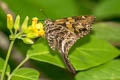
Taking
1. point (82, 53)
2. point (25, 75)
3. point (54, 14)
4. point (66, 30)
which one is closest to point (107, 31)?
point (54, 14)

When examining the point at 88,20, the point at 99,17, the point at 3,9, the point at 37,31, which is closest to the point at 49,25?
the point at 37,31

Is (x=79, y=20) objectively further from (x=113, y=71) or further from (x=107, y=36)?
(x=107, y=36)

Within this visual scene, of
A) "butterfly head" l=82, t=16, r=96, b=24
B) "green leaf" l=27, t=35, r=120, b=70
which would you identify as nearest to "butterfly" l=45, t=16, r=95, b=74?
"butterfly head" l=82, t=16, r=96, b=24

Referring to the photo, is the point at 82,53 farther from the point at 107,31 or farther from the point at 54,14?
the point at 54,14

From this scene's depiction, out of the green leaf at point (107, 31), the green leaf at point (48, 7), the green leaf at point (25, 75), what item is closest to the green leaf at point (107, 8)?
the green leaf at point (48, 7)

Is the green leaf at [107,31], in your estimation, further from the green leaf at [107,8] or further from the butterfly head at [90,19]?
the butterfly head at [90,19]

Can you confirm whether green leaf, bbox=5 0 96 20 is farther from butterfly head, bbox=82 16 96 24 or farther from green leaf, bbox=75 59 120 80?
green leaf, bbox=75 59 120 80
